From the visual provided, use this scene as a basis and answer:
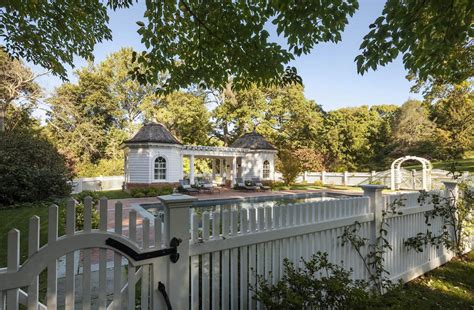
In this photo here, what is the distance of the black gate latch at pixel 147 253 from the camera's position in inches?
77.9

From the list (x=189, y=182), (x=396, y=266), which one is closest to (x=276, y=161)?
(x=189, y=182)

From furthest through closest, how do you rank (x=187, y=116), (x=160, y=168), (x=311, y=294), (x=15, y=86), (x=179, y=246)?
1. (x=187, y=116)
2. (x=15, y=86)
3. (x=160, y=168)
4. (x=311, y=294)
5. (x=179, y=246)

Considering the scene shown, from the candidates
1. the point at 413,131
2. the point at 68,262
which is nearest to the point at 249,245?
the point at 68,262

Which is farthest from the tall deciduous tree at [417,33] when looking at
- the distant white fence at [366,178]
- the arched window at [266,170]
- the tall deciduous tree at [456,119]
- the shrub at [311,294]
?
the arched window at [266,170]

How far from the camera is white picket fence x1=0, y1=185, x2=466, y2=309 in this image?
175 centimetres

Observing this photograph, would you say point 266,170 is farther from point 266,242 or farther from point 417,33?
point 417,33

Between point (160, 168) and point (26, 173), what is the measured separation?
749cm

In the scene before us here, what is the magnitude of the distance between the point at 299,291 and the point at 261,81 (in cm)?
292

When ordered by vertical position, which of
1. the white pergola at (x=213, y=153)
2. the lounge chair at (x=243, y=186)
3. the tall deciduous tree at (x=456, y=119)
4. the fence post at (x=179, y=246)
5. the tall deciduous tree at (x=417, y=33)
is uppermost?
the tall deciduous tree at (x=456, y=119)

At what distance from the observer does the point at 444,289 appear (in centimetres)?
431

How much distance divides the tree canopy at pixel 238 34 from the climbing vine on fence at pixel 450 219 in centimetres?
230

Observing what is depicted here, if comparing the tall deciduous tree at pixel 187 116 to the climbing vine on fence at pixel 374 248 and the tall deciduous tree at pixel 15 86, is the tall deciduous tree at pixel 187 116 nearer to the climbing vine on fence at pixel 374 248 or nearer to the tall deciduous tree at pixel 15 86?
the tall deciduous tree at pixel 15 86

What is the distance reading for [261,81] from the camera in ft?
13.9

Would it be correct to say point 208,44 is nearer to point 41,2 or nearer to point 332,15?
point 332,15
